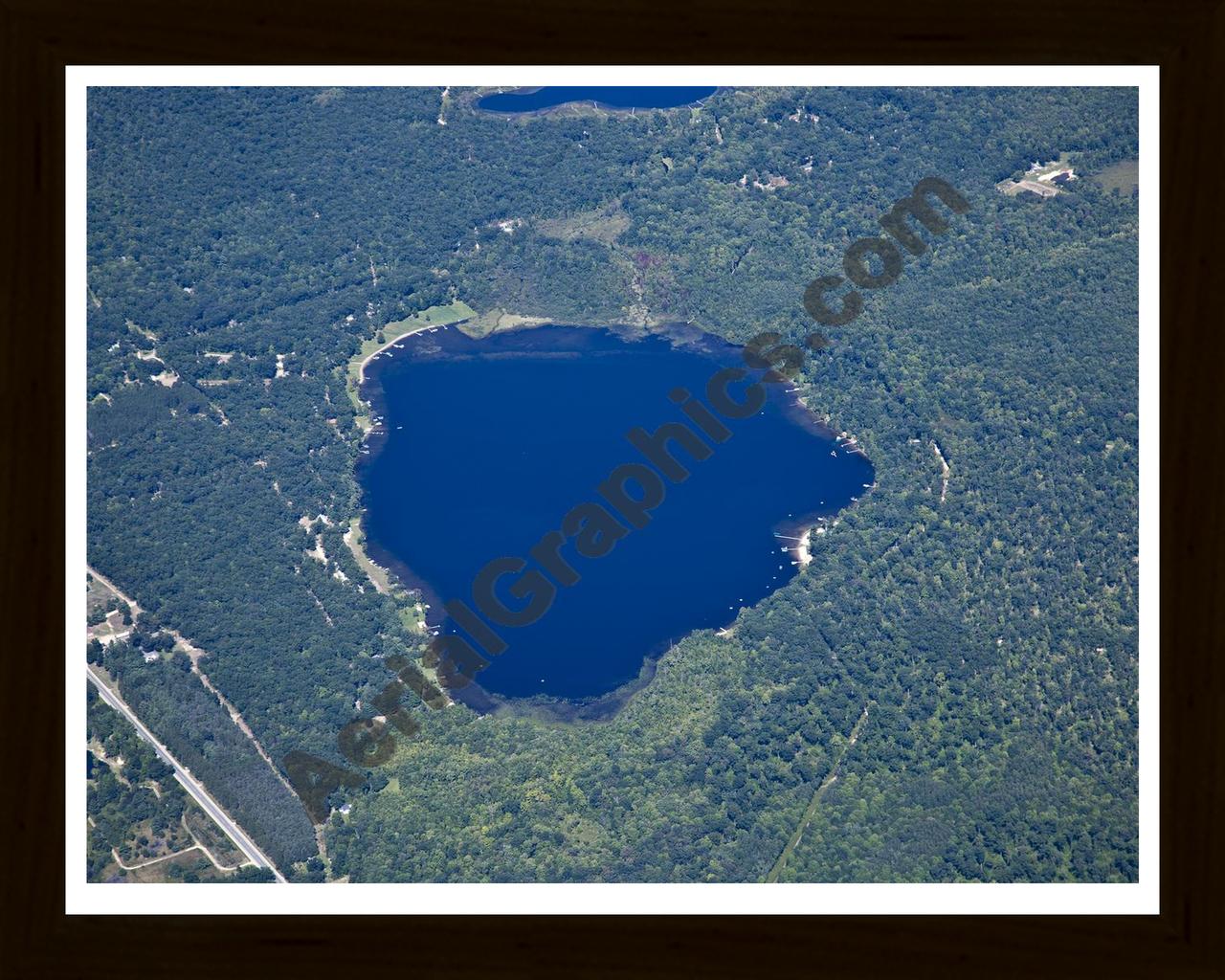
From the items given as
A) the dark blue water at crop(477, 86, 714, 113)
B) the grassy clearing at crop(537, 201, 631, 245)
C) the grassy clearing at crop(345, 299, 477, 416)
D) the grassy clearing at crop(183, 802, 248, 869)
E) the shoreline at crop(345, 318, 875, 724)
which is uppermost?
the dark blue water at crop(477, 86, 714, 113)

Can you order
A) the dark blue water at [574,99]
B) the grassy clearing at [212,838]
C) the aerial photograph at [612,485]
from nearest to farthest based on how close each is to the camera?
the grassy clearing at [212,838] < the aerial photograph at [612,485] < the dark blue water at [574,99]

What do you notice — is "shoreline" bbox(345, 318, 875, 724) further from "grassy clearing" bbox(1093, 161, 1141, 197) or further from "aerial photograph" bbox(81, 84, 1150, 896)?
"grassy clearing" bbox(1093, 161, 1141, 197)

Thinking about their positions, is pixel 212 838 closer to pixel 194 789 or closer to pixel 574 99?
pixel 194 789

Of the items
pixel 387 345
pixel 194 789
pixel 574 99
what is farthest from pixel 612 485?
pixel 574 99

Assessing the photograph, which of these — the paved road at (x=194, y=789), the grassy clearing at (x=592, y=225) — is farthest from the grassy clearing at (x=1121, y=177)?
the paved road at (x=194, y=789)

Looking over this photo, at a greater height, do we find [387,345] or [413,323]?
[413,323]

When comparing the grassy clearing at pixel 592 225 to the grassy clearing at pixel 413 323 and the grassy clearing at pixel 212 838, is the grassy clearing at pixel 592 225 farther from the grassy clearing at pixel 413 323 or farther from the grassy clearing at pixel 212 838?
the grassy clearing at pixel 212 838

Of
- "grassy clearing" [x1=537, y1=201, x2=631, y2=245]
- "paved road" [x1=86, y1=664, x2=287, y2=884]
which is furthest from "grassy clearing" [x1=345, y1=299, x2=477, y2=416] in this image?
"paved road" [x1=86, y1=664, x2=287, y2=884]
